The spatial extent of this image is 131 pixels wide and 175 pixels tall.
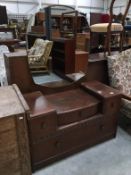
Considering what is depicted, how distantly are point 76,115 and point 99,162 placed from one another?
0.45 m

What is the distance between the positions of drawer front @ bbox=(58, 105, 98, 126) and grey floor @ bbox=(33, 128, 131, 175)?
13.5 inches

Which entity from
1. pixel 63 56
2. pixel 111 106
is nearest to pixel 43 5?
pixel 63 56

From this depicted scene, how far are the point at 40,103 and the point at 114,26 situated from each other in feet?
4.33

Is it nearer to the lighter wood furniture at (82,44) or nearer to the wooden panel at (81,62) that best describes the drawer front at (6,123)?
the wooden panel at (81,62)

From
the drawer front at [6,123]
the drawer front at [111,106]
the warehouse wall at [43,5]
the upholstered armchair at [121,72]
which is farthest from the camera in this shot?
the warehouse wall at [43,5]

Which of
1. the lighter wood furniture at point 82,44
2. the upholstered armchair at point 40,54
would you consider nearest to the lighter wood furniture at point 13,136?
the upholstered armchair at point 40,54

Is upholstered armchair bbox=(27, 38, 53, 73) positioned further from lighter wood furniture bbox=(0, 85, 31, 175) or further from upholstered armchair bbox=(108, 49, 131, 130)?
upholstered armchair bbox=(108, 49, 131, 130)

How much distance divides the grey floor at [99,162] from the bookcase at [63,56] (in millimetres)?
903

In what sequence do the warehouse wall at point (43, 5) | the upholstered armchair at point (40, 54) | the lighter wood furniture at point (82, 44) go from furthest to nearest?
1. the warehouse wall at point (43, 5)
2. the lighter wood furniture at point (82, 44)
3. the upholstered armchair at point (40, 54)

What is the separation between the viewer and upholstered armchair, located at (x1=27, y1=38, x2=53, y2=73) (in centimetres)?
170

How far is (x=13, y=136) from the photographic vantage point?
3.36ft

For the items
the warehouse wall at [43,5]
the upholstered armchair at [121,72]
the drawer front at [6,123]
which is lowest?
the drawer front at [6,123]

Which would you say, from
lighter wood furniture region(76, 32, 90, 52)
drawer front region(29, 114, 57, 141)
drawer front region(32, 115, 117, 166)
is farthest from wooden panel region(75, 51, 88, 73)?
drawer front region(29, 114, 57, 141)

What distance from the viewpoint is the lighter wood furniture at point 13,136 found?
3.21 feet
